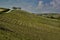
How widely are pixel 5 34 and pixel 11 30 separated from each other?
204cm

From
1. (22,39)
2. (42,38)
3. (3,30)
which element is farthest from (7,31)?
(42,38)

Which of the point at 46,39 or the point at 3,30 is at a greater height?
the point at 3,30

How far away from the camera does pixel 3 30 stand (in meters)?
20.6

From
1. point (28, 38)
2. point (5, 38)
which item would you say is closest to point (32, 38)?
point (28, 38)

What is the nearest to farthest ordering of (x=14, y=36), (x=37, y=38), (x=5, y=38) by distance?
(x=5, y=38), (x=14, y=36), (x=37, y=38)

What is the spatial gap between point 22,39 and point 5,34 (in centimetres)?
184

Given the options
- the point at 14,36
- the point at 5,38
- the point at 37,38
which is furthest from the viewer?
the point at 37,38

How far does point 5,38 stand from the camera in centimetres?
1827

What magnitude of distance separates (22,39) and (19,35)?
40.7 inches

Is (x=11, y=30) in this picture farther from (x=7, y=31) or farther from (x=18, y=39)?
(x=18, y=39)

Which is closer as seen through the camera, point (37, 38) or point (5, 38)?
point (5, 38)

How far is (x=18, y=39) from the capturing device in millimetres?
18922

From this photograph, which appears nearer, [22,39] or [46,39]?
[22,39]

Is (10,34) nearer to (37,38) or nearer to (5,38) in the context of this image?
(5,38)
